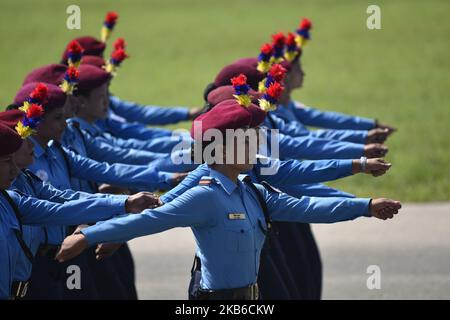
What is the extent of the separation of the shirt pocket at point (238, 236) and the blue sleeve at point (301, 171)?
106 centimetres

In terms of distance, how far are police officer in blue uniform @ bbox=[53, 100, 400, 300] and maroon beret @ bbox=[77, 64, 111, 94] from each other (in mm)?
2724

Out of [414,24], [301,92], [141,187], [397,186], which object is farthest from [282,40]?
[414,24]

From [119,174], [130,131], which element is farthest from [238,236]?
[130,131]

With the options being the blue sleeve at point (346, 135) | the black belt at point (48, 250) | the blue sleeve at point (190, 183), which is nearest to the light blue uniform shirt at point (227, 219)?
the blue sleeve at point (190, 183)

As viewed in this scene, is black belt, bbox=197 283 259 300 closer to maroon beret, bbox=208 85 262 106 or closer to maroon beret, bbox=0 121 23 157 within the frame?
maroon beret, bbox=0 121 23 157

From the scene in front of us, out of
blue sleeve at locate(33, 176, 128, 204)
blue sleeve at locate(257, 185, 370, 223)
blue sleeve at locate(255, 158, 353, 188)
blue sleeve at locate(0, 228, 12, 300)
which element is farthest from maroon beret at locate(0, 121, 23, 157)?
blue sleeve at locate(255, 158, 353, 188)

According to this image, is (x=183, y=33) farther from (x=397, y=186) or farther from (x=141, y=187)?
(x=141, y=187)

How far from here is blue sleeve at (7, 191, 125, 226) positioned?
7.00 metres

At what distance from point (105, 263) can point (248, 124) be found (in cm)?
219

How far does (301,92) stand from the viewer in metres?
21.8

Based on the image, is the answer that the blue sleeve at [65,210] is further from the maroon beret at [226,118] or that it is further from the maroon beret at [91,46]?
the maroon beret at [91,46]

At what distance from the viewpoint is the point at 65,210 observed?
707cm

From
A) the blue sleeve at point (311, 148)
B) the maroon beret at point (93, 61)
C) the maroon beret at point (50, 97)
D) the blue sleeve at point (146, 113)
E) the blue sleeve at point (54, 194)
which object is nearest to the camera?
the blue sleeve at point (54, 194)

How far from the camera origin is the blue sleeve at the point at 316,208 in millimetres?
7004
